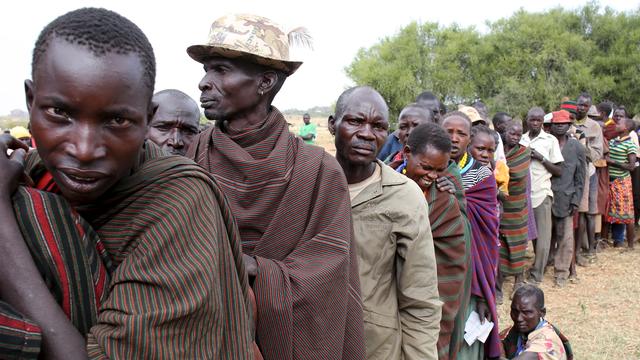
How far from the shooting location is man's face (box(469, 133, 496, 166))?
4.89 m

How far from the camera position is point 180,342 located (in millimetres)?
891

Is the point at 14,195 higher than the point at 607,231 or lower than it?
higher

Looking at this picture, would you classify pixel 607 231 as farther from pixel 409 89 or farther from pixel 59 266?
pixel 409 89

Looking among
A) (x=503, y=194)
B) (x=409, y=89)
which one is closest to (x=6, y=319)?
(x=503, y=194)

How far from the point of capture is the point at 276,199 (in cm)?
170

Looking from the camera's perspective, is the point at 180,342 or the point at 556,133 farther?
the point at 556,133

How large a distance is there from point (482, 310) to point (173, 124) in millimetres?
2320

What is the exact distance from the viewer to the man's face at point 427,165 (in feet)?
10.0

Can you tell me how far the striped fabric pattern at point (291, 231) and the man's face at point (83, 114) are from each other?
2.25 feet

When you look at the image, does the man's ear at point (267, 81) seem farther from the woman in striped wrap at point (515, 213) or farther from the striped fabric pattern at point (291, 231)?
the woman in striped wrap at point (515, 213)

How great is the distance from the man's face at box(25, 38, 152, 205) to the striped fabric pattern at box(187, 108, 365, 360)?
685mm

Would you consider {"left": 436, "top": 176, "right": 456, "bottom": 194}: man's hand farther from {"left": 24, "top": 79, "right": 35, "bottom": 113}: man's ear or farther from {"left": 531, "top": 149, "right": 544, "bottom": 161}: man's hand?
{"left": 531, "top": 149, "right": 544, "bottom": 161}: man's hand

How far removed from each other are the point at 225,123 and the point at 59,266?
1.06 metres

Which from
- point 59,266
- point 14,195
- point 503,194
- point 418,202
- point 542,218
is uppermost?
point 14,195
